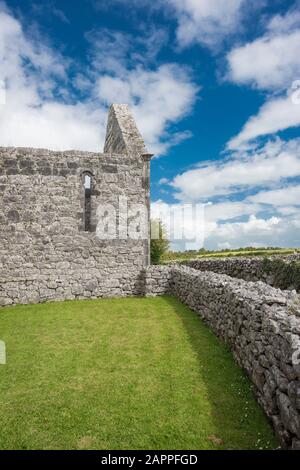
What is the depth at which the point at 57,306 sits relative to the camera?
13570mm

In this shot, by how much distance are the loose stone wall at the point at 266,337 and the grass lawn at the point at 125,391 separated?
306mm

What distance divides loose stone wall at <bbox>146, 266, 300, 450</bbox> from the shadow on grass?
0.51 feet

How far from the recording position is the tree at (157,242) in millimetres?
30922

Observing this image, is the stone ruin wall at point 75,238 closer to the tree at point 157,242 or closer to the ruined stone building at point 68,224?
the ruined stone building at point 68,224

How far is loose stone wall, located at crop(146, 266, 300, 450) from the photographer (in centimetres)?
423

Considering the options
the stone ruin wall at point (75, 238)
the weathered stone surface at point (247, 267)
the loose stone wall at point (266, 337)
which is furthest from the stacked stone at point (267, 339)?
the weathered stone surface at point (247, 267)

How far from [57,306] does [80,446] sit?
30.7ft

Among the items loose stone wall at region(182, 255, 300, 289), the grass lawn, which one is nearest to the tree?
loose stone wall at region(182, 255, 300, 289)

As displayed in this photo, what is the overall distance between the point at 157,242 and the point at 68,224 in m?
17.2

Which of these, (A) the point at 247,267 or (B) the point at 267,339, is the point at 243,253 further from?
(B) the point at 267,339

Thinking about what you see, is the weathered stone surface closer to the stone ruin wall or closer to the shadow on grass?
the stone ruin wall
